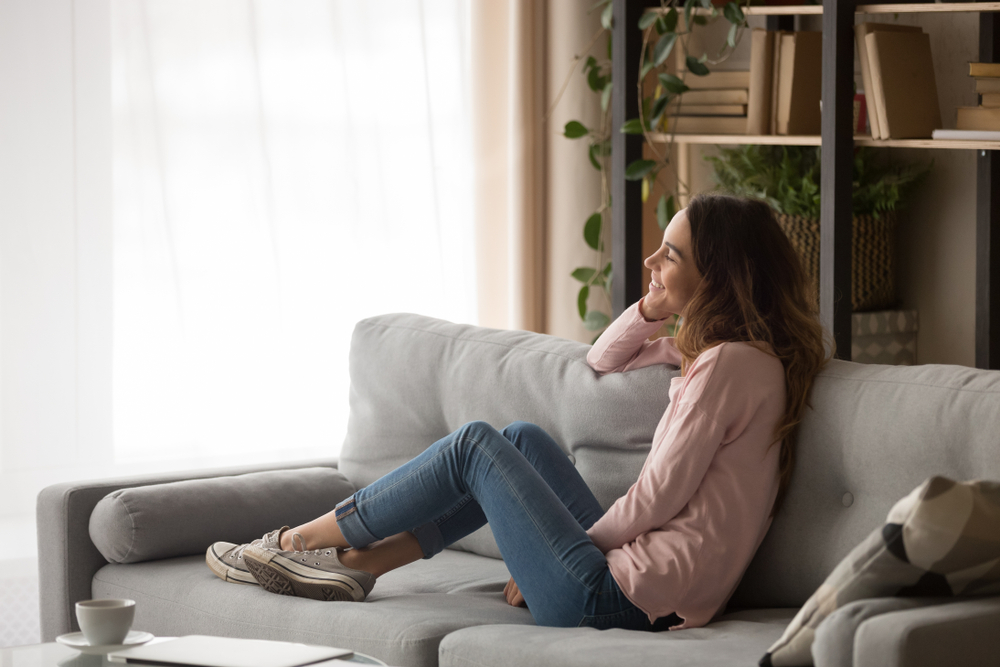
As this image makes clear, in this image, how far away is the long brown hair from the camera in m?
1.96

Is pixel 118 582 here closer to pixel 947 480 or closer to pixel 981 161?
pixel 947 480

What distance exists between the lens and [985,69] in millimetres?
2539

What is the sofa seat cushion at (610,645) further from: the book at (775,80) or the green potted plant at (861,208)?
the book at (775,80)

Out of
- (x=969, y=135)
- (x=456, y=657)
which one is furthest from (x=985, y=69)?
(x=456, y=657)

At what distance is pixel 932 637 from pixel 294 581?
3.75ft

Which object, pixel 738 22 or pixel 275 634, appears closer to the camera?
pixel 275 634

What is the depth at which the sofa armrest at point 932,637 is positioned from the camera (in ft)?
4.33

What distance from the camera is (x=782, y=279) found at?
2021 mm

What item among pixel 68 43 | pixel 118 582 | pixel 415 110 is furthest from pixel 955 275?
pixel 68 43

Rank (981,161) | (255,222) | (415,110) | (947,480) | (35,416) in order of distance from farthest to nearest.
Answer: (415,110) → (255,222) → (35,416) → (981,161) → (947,480)

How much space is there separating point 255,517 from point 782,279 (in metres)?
1.20

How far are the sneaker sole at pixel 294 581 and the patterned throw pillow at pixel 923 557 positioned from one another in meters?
0.85

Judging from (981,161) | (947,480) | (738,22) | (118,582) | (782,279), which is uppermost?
(738,22)

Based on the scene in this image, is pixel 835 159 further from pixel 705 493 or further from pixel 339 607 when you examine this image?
pixel 339 607
